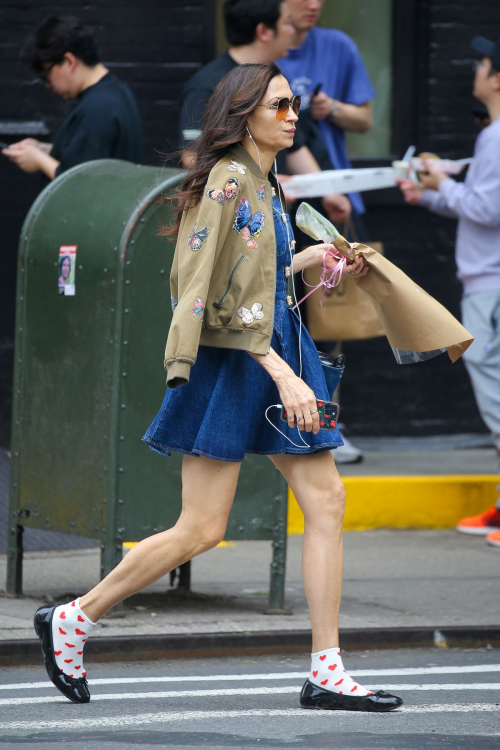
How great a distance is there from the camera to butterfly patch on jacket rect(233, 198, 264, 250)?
166 inches

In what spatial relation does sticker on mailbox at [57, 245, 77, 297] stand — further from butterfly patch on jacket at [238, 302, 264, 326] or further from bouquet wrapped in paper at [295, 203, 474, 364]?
butterfly patch on jacket at [238, 302, 264, 326]

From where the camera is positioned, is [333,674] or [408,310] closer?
[333,674]

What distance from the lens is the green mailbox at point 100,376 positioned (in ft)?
18.2

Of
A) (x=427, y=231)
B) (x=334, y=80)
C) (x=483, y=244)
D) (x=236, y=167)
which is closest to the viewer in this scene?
(x=236, y=167)

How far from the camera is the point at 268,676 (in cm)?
504

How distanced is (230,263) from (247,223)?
0.45 ft

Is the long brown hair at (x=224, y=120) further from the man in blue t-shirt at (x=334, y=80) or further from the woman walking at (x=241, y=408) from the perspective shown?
the man in blue t-shirt at (x=334, y=80)

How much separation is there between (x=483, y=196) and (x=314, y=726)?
3940mm

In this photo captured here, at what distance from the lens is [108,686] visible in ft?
15.8

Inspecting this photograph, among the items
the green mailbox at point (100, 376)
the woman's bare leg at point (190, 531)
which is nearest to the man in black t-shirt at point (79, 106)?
the green mailbox at point (100, 376)

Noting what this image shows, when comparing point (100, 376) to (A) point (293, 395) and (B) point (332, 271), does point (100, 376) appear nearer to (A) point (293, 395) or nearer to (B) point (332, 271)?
(B) point (332, 271)

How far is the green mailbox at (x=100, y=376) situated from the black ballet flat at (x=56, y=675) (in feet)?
3.37

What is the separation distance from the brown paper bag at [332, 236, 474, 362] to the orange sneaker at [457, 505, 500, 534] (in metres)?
3.33

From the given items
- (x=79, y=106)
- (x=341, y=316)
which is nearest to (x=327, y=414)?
(x=79, y=106)
